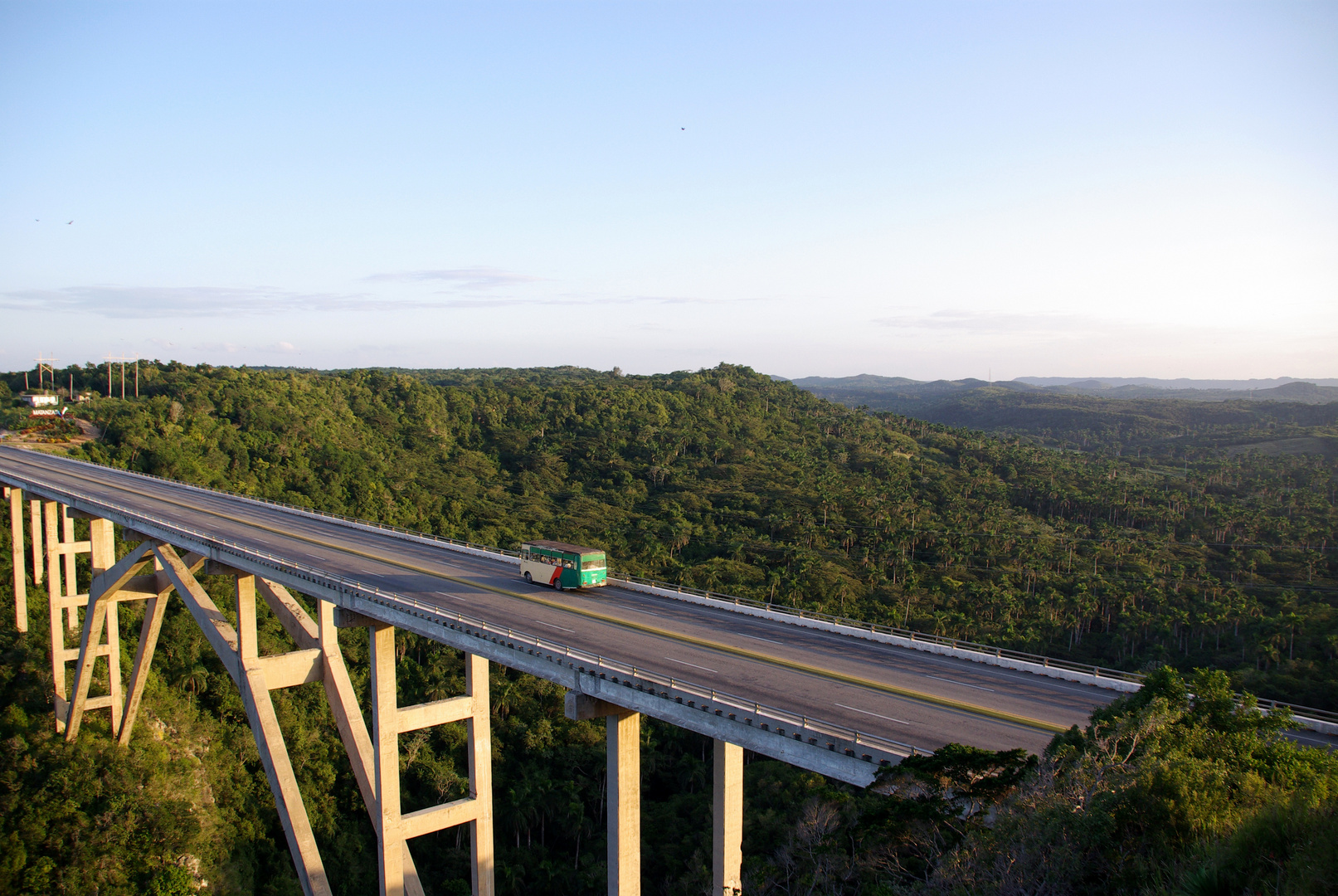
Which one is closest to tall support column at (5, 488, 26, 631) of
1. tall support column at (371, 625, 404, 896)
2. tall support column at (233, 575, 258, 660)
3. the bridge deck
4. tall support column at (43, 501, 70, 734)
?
tall support column at (43, 501, 70, 734)

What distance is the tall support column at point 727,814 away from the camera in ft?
49.6

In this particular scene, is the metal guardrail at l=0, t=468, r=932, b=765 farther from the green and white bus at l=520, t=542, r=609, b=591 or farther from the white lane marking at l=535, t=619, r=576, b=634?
the green and white bus at l=520, t=542, r=609, b=591

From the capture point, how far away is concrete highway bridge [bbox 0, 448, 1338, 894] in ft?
51.8

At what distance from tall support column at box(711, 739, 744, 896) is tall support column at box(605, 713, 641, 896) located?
2087 mm

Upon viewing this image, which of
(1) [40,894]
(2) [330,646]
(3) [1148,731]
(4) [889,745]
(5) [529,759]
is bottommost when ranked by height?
(5) [529,759]

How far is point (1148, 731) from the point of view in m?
12.0

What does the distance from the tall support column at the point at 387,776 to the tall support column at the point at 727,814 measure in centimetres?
1036

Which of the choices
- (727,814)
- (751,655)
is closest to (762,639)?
(751,655)

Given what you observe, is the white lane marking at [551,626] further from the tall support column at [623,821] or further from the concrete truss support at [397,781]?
the tall support column at [623,821]

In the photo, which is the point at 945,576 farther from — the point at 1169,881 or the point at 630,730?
the point at 1169,881

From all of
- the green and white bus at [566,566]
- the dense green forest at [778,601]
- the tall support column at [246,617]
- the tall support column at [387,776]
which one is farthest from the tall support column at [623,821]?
the tall support column at [246,617]

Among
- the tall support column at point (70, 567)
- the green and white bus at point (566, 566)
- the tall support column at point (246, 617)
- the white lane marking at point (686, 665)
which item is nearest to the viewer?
the white lane marking at point (686, 665)

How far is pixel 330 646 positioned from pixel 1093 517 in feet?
318

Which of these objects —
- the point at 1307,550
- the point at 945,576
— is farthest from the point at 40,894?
the point at 1307,550
